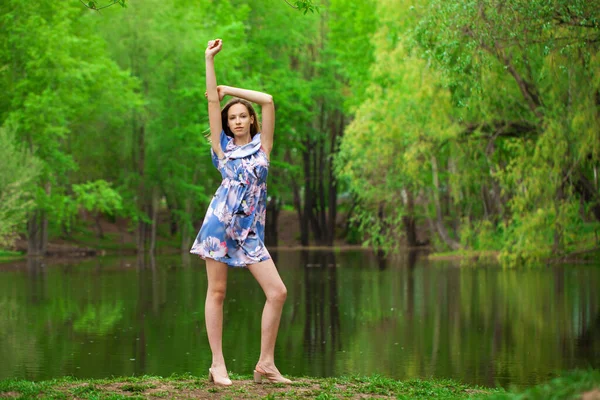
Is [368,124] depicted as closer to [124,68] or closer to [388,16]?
[388,16]

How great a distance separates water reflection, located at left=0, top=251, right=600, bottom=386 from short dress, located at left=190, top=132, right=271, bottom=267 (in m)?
3.02

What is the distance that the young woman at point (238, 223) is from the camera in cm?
711

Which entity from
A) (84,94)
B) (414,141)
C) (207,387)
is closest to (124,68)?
(84,94)

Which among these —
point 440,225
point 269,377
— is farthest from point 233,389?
point 440,225

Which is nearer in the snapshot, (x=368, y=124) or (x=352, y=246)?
(x=368, y=124)

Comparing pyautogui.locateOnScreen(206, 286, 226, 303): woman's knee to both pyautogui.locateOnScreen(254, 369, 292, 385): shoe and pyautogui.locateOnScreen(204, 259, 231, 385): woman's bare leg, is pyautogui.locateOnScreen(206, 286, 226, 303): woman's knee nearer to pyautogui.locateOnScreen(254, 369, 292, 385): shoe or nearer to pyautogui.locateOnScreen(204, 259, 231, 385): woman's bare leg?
pyautogui.locateOnScreen(204, 259, 231, 385): woman's bare leg

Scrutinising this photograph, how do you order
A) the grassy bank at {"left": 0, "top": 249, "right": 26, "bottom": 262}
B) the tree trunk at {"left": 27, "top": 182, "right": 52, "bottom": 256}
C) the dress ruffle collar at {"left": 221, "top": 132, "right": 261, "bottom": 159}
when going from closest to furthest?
the dress ruffle collar at {"left": 221, "top": 132, "right": 261, "bottom": 159}, the grassy bank at {"left": 0, "top": 249, "right": 26, "bottom": 262}, the tree trunk at {"left": 27, "top": 182, "right": 52, "bottom": 256}

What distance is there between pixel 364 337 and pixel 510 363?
279 centimetres

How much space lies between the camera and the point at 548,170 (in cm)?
2181

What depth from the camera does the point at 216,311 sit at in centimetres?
725

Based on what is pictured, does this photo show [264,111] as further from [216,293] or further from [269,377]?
[269,377]

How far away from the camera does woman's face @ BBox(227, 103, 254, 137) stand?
24.1ft

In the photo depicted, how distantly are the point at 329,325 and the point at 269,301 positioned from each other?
26.0 ft

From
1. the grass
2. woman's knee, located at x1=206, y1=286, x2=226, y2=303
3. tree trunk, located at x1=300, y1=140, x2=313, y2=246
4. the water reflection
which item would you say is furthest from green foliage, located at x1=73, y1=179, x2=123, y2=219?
woman's knee, located at x1=206, y1=286, x2=226, y2=303
